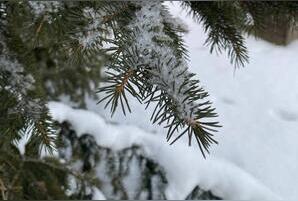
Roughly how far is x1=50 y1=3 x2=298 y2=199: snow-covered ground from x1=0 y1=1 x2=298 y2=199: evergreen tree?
0.81 feet

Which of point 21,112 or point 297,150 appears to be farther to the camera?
point 297,150

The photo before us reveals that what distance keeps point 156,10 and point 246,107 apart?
3.55 ft

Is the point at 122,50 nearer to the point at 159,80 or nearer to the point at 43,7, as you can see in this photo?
the point at 159,80

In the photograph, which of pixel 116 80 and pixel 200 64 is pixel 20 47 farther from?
pixel 200 64

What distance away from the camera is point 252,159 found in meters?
1.54

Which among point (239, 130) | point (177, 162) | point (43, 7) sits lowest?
point (177, 162)

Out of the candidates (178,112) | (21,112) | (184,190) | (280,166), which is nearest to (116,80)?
(178,112)

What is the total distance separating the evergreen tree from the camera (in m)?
0.53

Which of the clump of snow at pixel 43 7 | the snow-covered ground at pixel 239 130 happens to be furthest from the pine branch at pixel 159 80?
the snow-covered ground at pixel 239 130

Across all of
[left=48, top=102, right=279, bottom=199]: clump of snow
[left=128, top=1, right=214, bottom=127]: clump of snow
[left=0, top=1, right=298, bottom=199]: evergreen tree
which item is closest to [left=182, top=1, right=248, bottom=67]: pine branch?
[left=0, top=1, right=298, bottom=199]: evergreen tree

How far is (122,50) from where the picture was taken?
583mm

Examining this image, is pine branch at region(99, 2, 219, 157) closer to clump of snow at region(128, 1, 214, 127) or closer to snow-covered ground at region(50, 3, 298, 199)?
clump of snow at region(128, 1, 214, 127)

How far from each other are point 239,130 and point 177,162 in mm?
391

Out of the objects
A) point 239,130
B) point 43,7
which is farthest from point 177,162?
point 43,7
